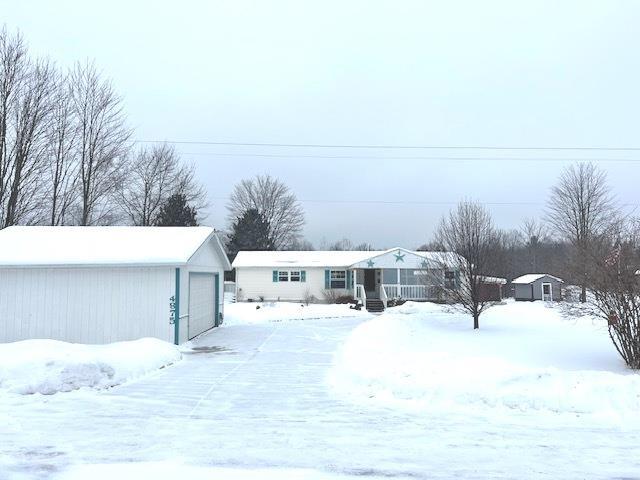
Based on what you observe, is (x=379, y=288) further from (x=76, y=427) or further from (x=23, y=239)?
(x=76, y=427)

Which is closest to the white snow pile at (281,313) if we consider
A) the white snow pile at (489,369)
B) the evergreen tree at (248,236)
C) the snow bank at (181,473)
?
the white snow pile at (489,369)

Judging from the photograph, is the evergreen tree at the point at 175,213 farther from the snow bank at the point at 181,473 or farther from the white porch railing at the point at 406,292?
the snow bank at the point at 181,473

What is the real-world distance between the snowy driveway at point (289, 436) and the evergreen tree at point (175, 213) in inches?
1318

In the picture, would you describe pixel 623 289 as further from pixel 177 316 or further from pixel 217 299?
pixel 217 299

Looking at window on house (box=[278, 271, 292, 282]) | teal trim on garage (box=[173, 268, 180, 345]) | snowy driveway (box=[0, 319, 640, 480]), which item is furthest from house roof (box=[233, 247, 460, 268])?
snowy driveway (box=[0, 319, 640, 480])

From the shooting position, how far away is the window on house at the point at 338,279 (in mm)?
37375

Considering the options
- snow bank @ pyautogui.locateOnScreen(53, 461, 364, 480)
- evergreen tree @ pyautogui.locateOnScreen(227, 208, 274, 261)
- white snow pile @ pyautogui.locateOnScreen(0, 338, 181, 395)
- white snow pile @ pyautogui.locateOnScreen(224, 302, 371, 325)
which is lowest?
white snow pile @ pyautogui.locateOnScreen(224, 302, 371, 325)

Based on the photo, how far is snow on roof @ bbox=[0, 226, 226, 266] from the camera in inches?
→ 584

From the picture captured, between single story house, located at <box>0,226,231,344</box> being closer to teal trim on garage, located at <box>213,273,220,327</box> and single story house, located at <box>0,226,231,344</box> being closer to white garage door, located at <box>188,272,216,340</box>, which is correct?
white garage door, located at <box>188,272,216,340</box>

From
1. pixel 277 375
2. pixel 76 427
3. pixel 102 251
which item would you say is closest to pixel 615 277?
pixel 277 375

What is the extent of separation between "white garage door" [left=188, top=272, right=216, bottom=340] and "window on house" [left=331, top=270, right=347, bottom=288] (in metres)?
17.4

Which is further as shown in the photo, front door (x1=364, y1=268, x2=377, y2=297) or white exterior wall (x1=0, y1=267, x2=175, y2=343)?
front door (x1=364, y1=268, x2=377, y2=297)

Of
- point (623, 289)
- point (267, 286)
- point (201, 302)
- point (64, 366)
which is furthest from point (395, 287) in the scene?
point (64, 366)

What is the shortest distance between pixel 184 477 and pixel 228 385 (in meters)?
4.95
